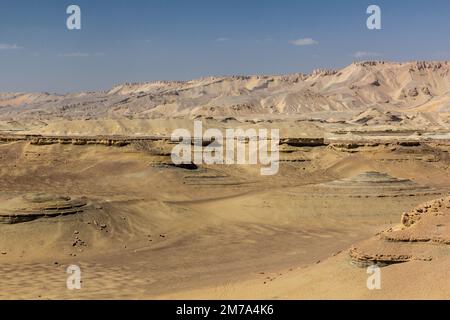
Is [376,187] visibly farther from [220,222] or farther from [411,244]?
[411,244]

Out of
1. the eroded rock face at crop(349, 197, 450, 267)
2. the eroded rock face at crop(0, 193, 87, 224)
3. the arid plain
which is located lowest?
the arid plain

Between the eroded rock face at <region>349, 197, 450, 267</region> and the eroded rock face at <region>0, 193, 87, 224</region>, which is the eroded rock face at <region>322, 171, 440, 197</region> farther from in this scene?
the eroded rock face at <region>349, 197, 450, 267</region>

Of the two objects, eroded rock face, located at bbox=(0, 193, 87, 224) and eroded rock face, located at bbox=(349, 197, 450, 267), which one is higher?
eroded rock face, located at bbox=(349, 197, 450, 267)

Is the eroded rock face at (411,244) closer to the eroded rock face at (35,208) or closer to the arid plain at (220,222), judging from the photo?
the arid plain at (220,222)

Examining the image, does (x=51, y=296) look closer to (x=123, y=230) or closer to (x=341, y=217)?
(x=123, y=230)

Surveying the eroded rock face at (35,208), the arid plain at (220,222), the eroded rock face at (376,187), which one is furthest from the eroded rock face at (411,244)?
the eroded rock face at (376,187)

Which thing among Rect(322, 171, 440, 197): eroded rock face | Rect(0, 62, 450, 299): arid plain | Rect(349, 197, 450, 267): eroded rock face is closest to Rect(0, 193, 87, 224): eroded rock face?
Rect(0, 62, 450, 299): arid plain
